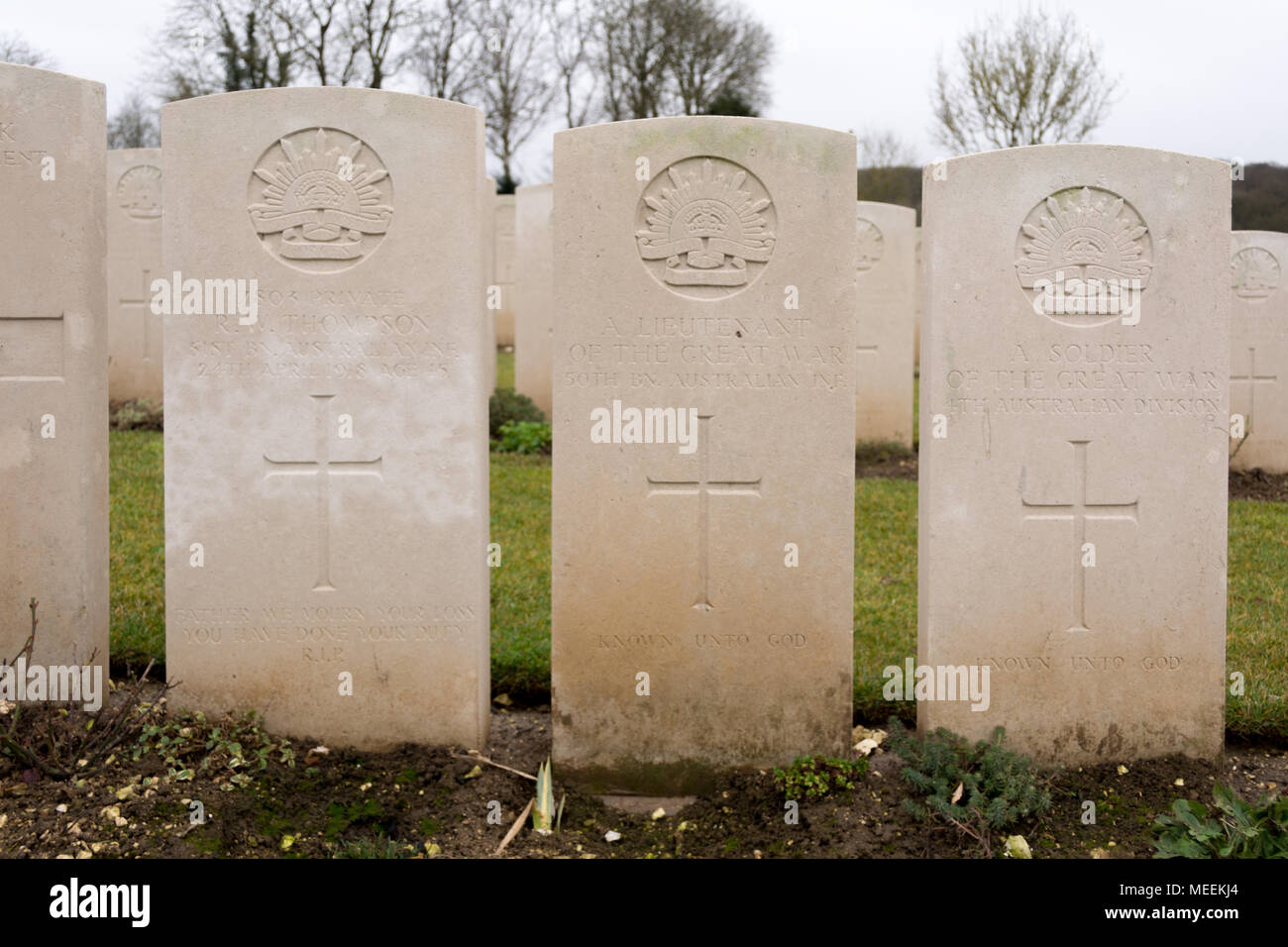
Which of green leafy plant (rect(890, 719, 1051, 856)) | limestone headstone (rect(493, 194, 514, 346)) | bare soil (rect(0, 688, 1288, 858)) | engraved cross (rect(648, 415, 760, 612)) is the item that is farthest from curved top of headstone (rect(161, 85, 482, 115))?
limestone headstone (rect(493, 194, 514, 346))

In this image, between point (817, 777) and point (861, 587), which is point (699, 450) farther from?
point (861, 587)

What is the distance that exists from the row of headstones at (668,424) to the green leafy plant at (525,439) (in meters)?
5.57

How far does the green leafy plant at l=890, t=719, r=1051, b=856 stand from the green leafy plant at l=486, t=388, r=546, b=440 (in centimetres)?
685

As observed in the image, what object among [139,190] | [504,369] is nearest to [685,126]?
[139,190]

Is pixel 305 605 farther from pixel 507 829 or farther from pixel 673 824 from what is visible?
pixel 673 824

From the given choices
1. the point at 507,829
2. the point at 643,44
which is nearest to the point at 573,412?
the point at 507,829

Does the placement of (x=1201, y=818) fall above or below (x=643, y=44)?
below

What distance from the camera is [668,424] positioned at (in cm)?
408

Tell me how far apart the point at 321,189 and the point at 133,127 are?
24.8 metres

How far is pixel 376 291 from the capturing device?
4.09 metres

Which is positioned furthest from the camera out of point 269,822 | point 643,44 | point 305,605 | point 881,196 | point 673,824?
point 643,44

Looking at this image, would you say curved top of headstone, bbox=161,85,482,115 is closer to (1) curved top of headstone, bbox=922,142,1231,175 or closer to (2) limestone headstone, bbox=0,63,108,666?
(2) limestone headstone, bbox=0,63,108,666

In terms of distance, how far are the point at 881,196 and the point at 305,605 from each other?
23226mm

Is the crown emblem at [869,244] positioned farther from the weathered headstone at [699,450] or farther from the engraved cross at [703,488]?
the engraved cross at [703,488]
